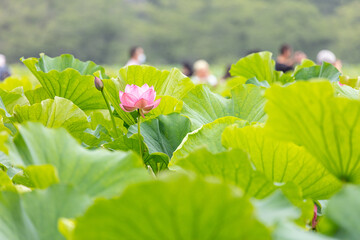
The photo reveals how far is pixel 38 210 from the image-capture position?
318 mm

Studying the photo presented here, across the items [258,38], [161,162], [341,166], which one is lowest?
[258,38]

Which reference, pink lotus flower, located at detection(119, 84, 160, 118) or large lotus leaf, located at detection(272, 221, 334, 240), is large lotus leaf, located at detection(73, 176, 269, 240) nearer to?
large lotus leaf, located at detection(272, 221, 334, 240)

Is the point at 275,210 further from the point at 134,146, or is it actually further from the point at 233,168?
the point at 134,146

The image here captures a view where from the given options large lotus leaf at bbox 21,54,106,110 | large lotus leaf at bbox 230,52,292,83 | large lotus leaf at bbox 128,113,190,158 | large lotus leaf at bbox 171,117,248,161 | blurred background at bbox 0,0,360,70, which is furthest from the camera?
blurred background at bbox 0,0,360,70

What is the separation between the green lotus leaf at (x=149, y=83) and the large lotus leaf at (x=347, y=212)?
1.26 feet

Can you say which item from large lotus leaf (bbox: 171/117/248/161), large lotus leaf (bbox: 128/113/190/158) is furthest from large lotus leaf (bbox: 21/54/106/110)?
large lotus leaf (bbox: 171/117/248/161)

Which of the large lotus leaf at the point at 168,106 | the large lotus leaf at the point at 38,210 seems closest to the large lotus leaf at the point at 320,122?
the large lotus leaf at the point at 38,210

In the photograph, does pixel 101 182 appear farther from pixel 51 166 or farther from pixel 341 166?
pixel 341 166

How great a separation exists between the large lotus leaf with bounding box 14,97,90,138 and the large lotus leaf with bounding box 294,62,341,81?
Answer: 1.34ft

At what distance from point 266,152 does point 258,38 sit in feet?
89.4

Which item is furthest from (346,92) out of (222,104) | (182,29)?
(182,29)

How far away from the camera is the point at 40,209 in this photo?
1.04 ft

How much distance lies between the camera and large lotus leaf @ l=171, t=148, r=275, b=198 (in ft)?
1.13

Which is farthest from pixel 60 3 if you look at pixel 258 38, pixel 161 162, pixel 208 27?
pixel 161 162
